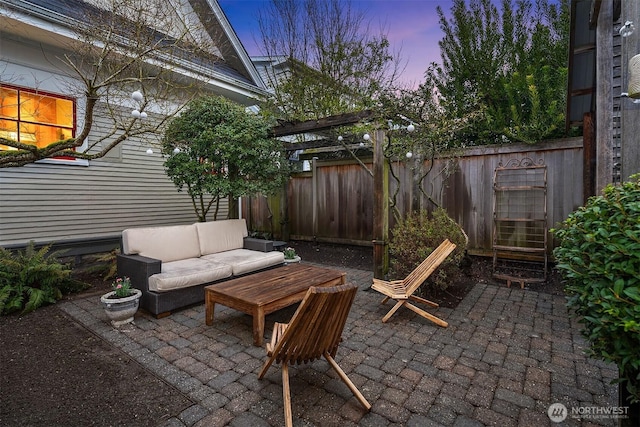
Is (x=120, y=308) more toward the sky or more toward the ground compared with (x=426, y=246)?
more toward the ground

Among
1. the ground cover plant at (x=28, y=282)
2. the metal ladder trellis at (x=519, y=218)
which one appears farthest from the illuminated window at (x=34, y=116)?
the metal ladder trellis at (x=519, y=218)

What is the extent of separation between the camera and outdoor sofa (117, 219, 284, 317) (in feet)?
12.5

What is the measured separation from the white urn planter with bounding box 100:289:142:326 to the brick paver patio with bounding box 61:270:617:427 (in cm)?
12

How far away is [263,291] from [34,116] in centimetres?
539

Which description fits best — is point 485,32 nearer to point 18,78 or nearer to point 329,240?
point 329,240

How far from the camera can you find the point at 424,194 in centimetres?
566

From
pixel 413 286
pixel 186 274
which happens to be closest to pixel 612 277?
pixel 413 286

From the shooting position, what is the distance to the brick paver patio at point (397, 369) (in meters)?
2.11

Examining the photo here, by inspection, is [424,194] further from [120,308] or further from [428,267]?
[120,308]

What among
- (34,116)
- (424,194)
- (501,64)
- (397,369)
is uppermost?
(501,64)

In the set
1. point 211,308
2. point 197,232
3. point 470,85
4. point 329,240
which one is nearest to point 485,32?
point 470,85

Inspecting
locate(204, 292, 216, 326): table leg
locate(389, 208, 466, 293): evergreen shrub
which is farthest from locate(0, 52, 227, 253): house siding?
locate(389, 208, 466, 293): evergreen shrub

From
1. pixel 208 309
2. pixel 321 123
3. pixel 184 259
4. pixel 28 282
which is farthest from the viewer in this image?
pixel 321 123

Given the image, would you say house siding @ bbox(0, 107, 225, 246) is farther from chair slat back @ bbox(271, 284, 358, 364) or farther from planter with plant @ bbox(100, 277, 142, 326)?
chair slat back @ bbox(271, 284, 358, 364)
